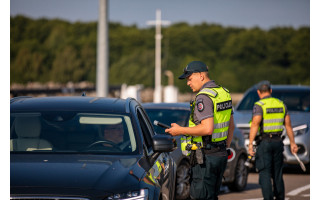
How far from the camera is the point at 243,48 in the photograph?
13138 centimetres

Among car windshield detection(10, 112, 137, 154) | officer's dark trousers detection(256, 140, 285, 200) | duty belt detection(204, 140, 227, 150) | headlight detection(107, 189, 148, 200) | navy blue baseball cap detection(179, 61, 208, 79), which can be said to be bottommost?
officer's dark trousers detection(256, 140, 285, 200)

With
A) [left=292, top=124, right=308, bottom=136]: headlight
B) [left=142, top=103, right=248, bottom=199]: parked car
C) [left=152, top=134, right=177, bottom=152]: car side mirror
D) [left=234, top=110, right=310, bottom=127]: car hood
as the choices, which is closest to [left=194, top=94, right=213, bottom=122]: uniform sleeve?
[left=152, top=134, right=177, bottom=152]: car side mirror

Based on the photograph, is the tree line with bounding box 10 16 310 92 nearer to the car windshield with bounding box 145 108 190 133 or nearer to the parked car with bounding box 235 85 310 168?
the parked car with bounding box 235 85 310 168

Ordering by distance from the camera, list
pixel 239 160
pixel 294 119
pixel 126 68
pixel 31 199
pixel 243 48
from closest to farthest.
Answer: pixel 31 199, pixel 239 160, pixel 294 119, pixel 126 68, pixel 243 48

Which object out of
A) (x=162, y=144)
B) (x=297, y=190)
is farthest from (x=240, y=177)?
(x=162, y=144)

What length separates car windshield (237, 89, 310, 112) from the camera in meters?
15.7

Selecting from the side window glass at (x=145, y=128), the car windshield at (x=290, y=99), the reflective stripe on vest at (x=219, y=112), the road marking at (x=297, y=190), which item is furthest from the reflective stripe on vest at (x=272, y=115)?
the car windshield at (x=290, y=99)

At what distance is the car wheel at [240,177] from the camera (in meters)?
11.9

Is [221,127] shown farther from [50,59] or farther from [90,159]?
[50,59]

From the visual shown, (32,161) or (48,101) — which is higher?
(48,101)

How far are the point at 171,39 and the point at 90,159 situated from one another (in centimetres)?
12966

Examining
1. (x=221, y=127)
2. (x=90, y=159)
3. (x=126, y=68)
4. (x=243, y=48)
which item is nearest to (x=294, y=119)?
(x=221, y=127)

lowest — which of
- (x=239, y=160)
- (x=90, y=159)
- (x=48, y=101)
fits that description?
(x=239, y=160)

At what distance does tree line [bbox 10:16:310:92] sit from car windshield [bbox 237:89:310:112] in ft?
314
